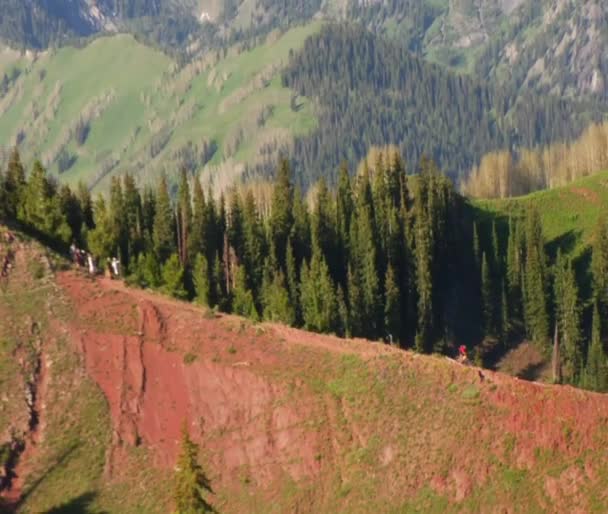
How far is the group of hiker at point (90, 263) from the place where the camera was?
299 ft

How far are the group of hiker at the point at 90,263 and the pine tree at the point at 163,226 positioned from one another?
22702 mm

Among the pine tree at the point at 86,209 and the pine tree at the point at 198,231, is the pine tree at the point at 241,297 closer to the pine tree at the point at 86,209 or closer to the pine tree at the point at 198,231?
the pine tree at the point at 198,231

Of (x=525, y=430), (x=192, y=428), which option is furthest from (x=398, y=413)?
(x=192, y=428)

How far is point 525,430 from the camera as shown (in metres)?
65.7

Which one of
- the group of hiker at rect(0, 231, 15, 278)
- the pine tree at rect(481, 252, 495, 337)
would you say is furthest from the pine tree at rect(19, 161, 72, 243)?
the pine tree at rect(481, 252, 495, 337)

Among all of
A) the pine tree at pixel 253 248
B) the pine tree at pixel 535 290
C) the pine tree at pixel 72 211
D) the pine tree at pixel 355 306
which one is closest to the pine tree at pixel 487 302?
the pine tree at pixel 535 290

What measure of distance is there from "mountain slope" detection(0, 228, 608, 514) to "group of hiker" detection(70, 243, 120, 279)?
7560 millimetres

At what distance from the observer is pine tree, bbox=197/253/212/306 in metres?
113

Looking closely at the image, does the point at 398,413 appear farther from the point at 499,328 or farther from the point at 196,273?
the point at 499,328

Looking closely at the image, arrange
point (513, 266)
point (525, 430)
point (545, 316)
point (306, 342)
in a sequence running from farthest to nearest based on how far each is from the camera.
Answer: point (513, 266)
point (545, 316)
point (306, 342)
point (525, 430)

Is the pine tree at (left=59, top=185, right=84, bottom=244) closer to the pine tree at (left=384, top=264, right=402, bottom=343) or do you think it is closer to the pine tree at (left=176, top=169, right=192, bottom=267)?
the pine tree at (left=176, top=169, right=192, bottom=267)

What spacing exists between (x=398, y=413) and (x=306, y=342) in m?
9.33

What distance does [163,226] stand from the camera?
12938 cm

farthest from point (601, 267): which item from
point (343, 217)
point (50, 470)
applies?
point (50, 470)
